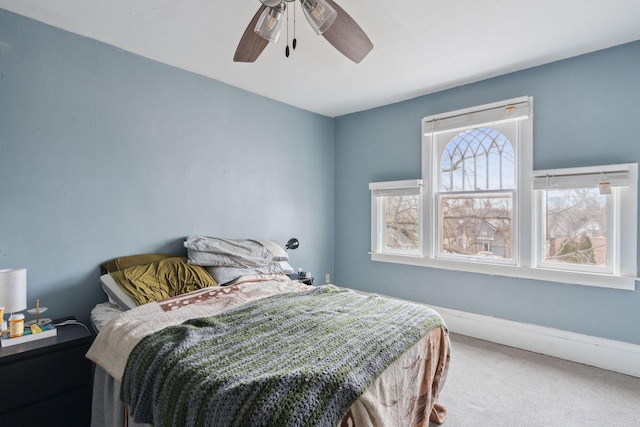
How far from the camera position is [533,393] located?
2205 millimetres

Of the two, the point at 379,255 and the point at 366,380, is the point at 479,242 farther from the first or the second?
the point at 366,380

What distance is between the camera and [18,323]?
1.73m

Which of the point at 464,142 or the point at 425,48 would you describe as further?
the point at 464,142

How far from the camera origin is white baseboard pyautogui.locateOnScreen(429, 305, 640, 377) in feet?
8.11

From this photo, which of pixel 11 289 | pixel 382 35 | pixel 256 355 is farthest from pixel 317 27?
pixel 11 289

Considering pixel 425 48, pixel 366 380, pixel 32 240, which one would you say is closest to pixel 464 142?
pixel 425 48

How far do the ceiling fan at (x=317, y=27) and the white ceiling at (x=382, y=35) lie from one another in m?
0.29

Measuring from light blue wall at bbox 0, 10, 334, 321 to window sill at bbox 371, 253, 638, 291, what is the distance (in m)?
1.65

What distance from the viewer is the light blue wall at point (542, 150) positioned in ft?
8.17

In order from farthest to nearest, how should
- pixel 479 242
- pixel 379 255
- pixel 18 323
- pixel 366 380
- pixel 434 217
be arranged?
pixel 379 255
pixel 434 217
pixel 479 242
pixel 18 323
pixel 366 380

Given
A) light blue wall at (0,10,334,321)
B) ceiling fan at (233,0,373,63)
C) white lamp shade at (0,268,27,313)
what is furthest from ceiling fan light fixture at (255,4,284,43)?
white lamp shade at (0,268,27,313)

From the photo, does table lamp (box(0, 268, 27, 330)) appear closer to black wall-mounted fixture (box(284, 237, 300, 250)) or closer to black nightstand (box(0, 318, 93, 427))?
black nightstand (box(0, 318, 93, 427))

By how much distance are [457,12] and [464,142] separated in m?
1.51

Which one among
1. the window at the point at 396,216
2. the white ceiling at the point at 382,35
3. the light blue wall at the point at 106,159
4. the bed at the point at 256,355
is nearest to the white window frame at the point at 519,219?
the window at the point at 396,216
